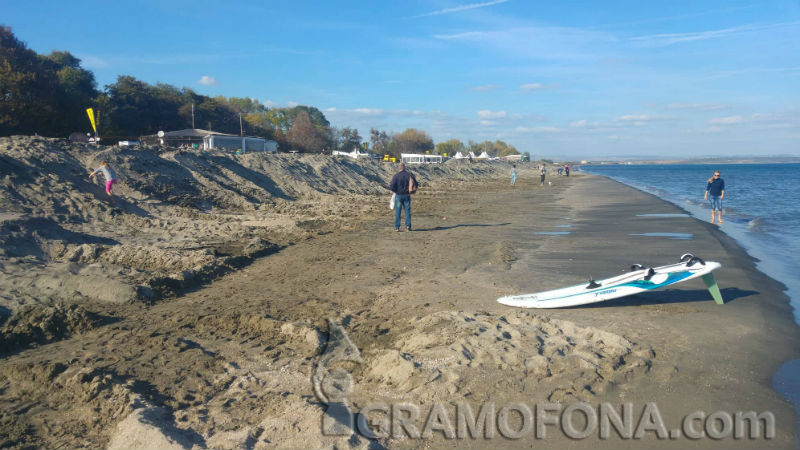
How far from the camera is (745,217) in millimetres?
19578

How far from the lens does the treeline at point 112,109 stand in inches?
1180

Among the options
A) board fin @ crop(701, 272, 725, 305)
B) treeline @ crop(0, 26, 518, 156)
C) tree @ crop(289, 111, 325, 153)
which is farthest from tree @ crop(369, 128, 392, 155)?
board fin @ crop(701, 272, 725, 305)

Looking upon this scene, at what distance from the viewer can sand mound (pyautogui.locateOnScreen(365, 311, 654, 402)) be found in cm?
407

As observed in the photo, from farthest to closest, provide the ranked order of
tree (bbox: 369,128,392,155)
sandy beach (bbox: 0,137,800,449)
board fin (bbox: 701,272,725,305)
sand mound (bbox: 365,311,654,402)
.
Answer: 1. tree (bbox: 369,128,392,155)
2. board fin (bbox: 701,272,725,305)
3. sand mound (bbox: 365,311,654,402)
4. sandy beach (bbox: 0,137,800,449)

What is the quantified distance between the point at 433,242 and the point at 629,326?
6.19 m

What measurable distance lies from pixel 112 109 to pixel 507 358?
54.3m

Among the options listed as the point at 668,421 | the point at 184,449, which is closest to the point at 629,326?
the point at 668,421

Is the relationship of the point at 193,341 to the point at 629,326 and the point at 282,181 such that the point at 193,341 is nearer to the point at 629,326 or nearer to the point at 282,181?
the point at 629,326

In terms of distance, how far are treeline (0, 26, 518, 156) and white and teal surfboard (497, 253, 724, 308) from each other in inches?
1349

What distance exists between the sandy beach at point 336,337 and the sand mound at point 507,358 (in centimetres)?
2

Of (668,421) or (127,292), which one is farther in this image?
(127,292)

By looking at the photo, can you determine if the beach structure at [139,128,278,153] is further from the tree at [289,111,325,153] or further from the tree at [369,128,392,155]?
the tree at [369,128,392,155]

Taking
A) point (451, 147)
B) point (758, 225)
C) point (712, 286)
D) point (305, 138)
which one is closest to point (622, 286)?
point (712, 286)

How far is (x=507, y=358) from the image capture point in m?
4.52
